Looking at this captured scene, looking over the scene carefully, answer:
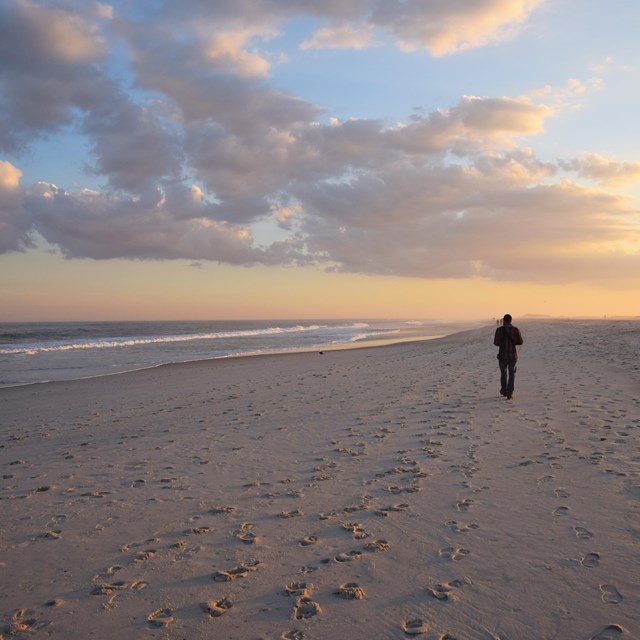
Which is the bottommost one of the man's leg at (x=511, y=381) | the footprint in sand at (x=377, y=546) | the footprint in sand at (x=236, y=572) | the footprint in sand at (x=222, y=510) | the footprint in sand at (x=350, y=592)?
the footprint in sand at (x=222, y=510)

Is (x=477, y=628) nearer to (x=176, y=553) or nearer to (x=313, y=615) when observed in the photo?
(x=313, y=615)

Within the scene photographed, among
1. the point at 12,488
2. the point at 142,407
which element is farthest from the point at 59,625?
the point at 142,407

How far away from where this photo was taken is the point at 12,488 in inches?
288

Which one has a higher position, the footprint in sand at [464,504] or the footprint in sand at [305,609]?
the footprint in sand at [464,504]

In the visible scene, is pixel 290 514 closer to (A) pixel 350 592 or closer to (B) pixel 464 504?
(A) pixel 350 592

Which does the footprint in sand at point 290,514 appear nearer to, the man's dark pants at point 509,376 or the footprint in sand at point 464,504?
the footprint in sand at point 464,504

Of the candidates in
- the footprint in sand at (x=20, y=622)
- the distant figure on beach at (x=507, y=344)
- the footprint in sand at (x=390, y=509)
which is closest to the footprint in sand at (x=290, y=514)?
the footprint in sand at (x=390, y=509)

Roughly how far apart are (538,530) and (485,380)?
39.1ft

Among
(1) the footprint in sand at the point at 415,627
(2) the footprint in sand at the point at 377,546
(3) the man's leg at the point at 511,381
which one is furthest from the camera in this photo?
(3) the man's leg at the point at 511,381

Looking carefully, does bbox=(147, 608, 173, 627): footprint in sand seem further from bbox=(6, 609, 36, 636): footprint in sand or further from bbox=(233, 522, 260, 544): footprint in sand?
bbox=(233, 522, 260, 544): footprint in sand

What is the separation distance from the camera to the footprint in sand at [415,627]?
148 inches

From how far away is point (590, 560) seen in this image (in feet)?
15.4

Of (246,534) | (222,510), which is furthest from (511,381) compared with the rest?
(246,534)

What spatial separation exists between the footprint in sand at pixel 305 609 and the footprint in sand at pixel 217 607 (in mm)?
559
